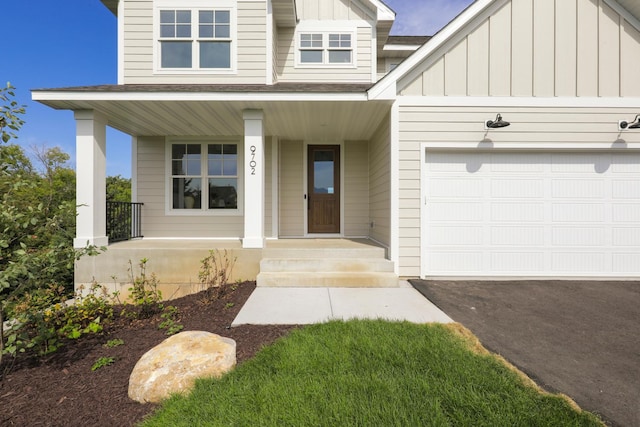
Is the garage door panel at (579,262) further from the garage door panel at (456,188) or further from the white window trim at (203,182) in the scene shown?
the white window trim at (203,182)

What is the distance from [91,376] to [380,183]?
194 inches

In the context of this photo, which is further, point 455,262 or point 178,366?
point 455,262

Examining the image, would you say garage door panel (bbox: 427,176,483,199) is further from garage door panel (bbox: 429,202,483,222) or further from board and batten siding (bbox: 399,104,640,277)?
board and batten siding (bbox: 399,104,640,277)

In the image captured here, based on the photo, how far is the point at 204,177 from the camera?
21.7ft

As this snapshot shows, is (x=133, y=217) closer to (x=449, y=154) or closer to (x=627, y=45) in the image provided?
(x=449, y=154)

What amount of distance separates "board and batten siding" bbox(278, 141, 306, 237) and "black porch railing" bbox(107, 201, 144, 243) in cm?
319

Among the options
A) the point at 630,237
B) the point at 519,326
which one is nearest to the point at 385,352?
the point at 519,326

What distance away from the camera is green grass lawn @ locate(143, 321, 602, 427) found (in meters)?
1.68

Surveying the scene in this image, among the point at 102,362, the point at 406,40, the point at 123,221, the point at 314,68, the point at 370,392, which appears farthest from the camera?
the point at 406,40

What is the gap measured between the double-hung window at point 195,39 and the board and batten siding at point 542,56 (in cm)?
392

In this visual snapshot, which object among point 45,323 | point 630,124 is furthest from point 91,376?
point 630,124

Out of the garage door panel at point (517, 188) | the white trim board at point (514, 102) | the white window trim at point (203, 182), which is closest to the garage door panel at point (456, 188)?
the garage door panel at point (517, 188)

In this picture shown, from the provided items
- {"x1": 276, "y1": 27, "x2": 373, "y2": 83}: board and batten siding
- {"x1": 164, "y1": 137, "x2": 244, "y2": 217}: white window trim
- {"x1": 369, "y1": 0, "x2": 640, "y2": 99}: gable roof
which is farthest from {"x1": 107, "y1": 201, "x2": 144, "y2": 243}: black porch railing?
{"x1": 369, "y1": 0, "x2": 640, "y2": 99}: gable roof

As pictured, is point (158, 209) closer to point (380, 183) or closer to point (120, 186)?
point (380, 183)
